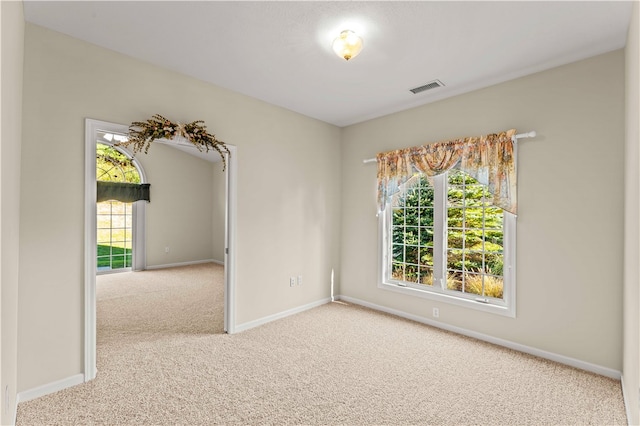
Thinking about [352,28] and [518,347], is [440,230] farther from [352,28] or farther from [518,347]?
[352,28]

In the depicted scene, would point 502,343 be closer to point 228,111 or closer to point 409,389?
point 409,389

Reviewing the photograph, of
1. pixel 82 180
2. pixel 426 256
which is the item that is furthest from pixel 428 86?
pixel 82 180

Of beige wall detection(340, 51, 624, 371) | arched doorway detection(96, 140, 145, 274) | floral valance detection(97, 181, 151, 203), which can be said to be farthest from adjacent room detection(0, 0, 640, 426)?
floral valance detection(97, 181, 151, 203)

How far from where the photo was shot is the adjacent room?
2031mm

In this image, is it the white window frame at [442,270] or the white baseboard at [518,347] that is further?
the white window frame at [442,270]

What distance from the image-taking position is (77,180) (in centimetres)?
233

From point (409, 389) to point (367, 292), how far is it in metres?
1.94

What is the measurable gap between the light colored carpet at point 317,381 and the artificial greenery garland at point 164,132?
181 cm

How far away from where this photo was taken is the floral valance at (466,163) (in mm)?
2887

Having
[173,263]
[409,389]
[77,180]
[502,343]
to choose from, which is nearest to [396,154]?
[502,343]

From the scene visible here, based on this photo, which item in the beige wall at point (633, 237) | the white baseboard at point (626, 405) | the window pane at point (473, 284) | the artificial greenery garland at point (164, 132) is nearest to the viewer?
the beige wall at point (633, 237)

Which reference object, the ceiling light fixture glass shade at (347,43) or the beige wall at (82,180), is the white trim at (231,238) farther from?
the ceiling light fixture glass shade at (347,43)

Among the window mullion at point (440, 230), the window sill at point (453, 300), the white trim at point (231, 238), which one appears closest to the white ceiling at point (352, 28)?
the white trim at point (231, 238)

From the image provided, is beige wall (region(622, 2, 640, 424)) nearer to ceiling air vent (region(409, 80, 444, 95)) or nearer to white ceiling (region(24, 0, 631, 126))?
white ceiling (region(24, 0, 631, 126))
